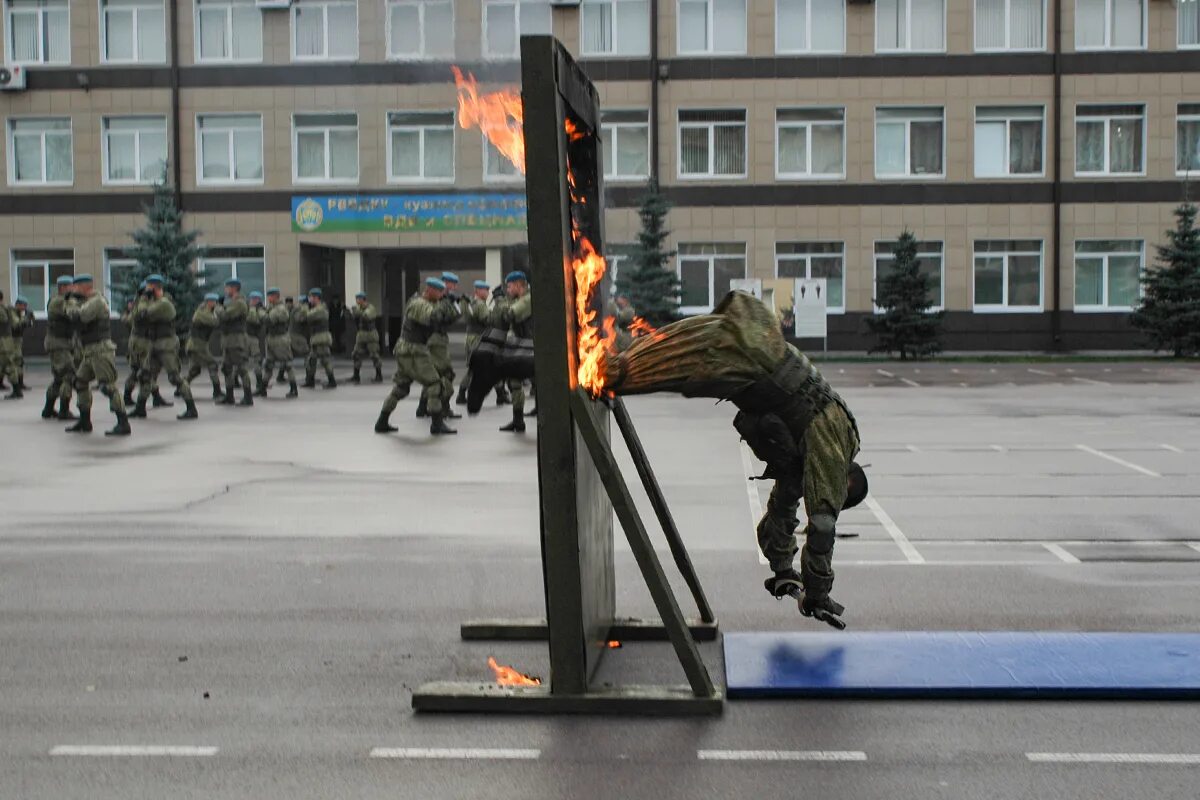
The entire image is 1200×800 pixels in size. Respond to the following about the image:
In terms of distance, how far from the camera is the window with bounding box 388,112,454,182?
39062mm

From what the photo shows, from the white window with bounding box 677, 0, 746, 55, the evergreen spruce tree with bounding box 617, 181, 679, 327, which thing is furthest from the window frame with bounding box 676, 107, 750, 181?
the evergreen spruce tree with bounding box 617, 181, 679, 327

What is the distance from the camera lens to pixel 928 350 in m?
37.3

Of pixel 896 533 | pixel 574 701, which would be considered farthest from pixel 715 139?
pixel 574 701

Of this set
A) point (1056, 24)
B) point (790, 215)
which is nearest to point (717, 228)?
point (790, 215)

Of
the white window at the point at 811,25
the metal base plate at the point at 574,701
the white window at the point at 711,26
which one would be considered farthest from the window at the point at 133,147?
the metal base plate at the point at 574,701

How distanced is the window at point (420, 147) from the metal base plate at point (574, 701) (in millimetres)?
33890

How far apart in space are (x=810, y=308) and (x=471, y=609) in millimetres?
30046

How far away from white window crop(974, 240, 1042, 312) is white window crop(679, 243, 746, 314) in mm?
6393

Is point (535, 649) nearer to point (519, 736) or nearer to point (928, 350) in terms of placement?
point (519, 736)

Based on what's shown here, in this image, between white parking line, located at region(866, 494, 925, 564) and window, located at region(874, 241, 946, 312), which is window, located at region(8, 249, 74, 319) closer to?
window, located at region(874, 241, 946, 312)

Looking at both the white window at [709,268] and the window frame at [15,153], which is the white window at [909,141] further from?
the window frame at [15,153]

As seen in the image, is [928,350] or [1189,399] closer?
[1189,399]

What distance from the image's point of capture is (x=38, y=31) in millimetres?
40469

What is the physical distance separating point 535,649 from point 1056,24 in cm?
3537
